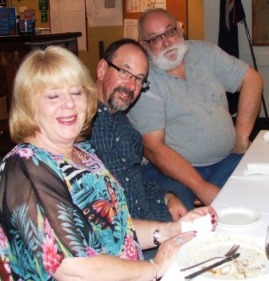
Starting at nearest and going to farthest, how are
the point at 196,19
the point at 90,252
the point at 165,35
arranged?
the point at 90,252
the point at 165,35
the point at 196,19

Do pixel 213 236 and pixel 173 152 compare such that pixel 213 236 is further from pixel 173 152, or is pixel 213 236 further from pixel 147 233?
pixel 173 152

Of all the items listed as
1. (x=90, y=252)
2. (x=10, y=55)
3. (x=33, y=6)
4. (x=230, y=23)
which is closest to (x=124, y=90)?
(x=90, y=252)

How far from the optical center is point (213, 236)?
4.04ft

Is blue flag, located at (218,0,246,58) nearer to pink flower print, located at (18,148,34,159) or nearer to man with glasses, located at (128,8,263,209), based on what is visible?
man with glasses, located at (128,8,263,209)

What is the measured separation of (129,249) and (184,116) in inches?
→ 49.6

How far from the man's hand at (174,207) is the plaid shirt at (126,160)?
0.03 meters

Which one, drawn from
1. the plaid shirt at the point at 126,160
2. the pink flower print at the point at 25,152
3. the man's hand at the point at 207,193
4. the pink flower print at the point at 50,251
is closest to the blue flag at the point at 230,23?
the man's hand at the point at 207,193

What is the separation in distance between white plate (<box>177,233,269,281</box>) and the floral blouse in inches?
9.3

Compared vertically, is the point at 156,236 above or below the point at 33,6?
below

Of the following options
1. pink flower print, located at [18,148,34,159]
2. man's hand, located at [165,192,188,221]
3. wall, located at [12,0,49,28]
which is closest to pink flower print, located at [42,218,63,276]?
pink flower print, located at [18,148,34,159]

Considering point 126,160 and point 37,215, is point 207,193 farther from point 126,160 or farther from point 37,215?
point 37,215

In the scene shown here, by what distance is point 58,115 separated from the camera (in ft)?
4.12

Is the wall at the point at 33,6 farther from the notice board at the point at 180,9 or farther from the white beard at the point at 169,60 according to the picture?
A: the white beard at the point at 169,60

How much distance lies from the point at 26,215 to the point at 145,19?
181 cm
